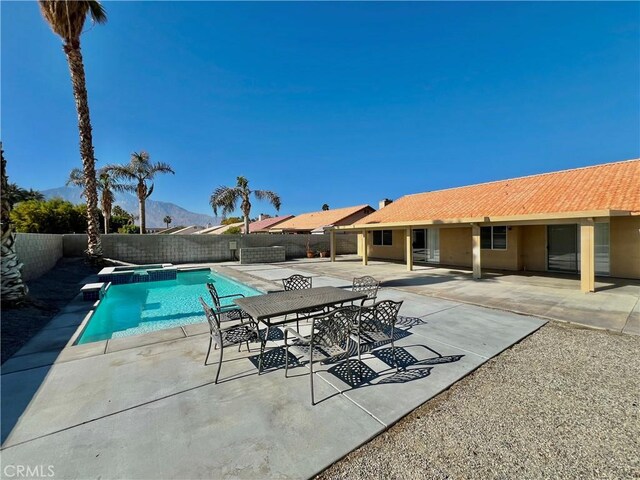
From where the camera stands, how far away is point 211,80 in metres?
15.6

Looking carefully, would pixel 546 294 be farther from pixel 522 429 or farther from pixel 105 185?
pixel 105 185

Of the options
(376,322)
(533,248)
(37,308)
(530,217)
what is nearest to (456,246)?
(533,248)

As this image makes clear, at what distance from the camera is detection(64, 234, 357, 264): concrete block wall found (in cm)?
1757

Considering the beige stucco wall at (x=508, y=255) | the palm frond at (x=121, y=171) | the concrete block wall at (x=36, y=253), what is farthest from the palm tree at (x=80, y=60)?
the beige stucco wall at (x=508, y=255)

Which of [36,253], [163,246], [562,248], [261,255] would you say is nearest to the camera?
[36,253]

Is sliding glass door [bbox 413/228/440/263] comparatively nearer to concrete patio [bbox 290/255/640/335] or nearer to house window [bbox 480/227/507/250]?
house window [bbox 480/227/507/250]

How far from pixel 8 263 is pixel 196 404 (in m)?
7.20

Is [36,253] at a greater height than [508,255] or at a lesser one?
greater

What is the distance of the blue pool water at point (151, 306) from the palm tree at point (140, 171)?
1286 cm

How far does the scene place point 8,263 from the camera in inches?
258

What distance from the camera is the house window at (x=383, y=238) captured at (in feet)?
66.9

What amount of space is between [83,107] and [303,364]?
56.1 feet

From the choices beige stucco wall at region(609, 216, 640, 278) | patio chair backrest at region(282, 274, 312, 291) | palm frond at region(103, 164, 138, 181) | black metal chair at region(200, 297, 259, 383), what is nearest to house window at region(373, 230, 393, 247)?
beige stucco wall at region(609, 216, 640, 278)

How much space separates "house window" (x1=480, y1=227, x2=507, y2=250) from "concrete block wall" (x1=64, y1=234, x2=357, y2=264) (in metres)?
14.7
